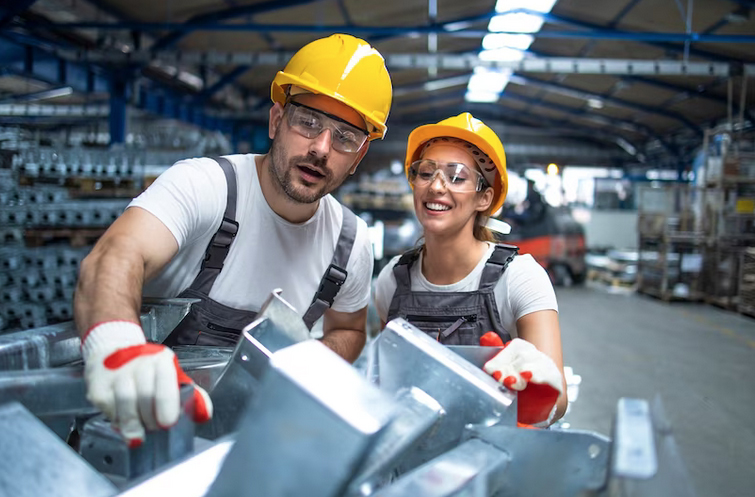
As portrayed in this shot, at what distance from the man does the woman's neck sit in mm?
313

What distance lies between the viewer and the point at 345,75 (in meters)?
1.99

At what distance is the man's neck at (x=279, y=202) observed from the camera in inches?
81.9

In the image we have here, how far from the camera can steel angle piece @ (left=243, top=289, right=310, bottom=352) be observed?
101cm

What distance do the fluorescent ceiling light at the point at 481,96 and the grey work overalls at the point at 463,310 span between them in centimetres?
1552

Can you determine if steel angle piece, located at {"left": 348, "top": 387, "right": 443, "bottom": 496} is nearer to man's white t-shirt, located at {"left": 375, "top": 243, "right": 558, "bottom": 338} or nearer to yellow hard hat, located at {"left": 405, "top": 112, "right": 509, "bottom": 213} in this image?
man's white t-shirt, located at {"left": 375, "top": 243, "right": 558, "bottom": 338}

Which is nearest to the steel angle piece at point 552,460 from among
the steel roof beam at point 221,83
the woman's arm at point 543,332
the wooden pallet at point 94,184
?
the woman's arm at point 543,332

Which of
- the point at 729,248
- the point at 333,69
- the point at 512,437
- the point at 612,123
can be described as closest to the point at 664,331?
the point at 729,248

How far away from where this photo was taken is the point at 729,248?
31.9ft

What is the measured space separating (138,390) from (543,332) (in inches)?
58.9

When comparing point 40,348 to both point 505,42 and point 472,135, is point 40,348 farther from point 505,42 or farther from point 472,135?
point 505,42

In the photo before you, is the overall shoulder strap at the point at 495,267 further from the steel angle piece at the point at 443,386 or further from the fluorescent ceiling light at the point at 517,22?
the fluorescent ceiling light at the point at 517,22

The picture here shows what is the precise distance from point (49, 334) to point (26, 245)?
5.31 meters

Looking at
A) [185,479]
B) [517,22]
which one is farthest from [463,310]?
[517,22]

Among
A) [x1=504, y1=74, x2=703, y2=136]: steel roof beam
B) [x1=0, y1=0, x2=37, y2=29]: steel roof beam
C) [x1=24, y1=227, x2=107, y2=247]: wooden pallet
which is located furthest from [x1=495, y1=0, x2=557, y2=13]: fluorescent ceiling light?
[x1=24, y1=227, x2=107, y2=247]: wooden pallet
